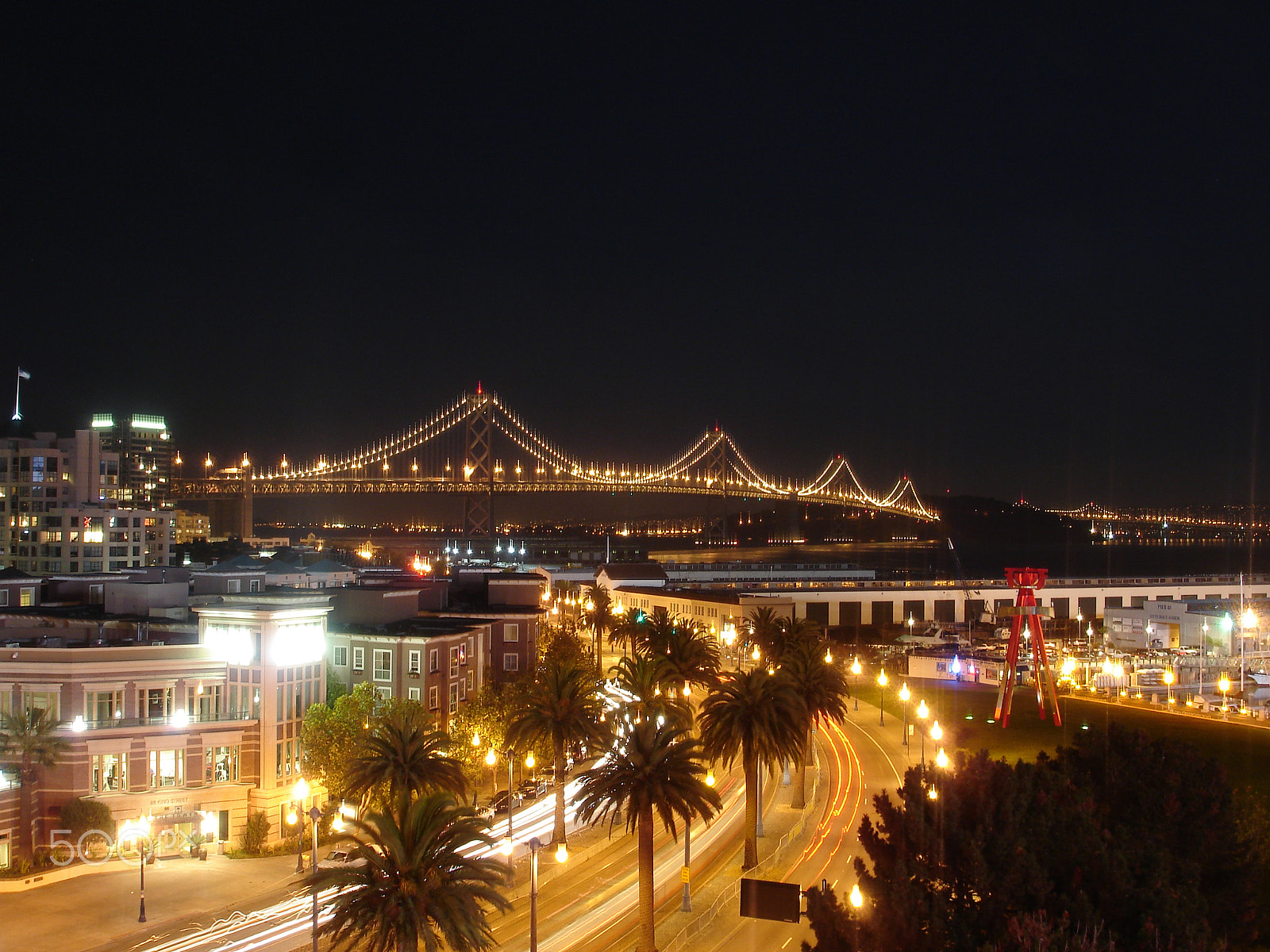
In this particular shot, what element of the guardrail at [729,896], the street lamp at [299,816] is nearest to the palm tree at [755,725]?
the guardrail at [729,896]

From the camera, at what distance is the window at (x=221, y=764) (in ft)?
80.6

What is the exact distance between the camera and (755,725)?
2214cm

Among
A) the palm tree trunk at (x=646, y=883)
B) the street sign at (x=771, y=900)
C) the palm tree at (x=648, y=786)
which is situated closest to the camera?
the street sign at (x=771, y=900)

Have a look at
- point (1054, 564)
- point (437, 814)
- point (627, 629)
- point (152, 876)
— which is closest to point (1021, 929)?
point (437, 814)

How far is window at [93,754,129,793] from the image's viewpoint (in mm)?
23297

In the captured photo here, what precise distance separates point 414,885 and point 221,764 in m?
13.5

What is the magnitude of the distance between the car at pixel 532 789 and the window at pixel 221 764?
7284 mm

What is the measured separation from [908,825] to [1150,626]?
46.1 meters

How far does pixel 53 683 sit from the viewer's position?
938 inches

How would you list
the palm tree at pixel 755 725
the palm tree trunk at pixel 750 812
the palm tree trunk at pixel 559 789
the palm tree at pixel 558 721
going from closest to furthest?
1. the palm tree trunk at pixel 750 812
2. the palm tree at pixel 755 725
3. the palm tree trunk at pixel 559 789
4. the palm tree at pixel 558 721

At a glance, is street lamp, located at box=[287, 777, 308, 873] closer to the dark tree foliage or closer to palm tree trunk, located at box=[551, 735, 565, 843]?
palm tree trunk, located at box=[551, 735, 565, 843]

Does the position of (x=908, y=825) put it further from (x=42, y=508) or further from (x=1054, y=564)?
(x=1054, y=564)

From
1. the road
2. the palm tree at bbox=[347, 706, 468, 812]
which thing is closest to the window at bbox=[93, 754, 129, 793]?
the palm tree at bbox=[347, 706, 468, 812]

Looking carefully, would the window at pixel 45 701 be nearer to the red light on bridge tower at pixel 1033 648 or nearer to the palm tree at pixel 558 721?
the palm tree at pixel 558 721
